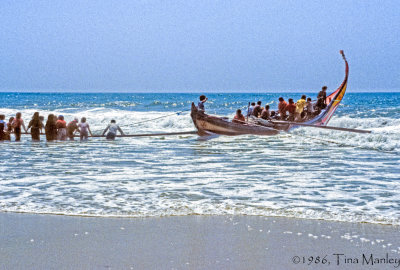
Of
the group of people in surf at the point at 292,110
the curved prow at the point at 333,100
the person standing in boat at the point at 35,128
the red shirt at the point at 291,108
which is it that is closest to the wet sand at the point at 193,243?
the person standing in boat at the point at 35,128

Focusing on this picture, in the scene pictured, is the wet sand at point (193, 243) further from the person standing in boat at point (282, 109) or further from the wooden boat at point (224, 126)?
the person standing in boat at point (282, 109)

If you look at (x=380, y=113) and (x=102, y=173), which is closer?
(x=102, y=173)

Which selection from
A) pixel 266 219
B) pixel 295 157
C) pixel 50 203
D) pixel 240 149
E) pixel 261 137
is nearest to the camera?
pixel 266 219

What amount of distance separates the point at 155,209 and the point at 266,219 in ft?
5.44

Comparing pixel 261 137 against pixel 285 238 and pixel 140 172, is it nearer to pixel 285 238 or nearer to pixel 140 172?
pixel 140 172

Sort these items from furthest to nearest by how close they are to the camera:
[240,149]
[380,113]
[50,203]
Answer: [380,113], [240,149], [50,203]

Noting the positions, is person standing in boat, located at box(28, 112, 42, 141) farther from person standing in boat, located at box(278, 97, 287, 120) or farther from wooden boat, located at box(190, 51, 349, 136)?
person standing in boat, located at box(278, 97, 287, 120)

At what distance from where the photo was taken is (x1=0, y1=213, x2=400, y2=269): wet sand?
15.0 feet

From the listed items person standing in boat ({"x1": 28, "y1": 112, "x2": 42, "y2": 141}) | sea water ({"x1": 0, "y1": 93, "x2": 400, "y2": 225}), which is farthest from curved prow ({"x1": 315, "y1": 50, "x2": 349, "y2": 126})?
person standing in boat ({"x1": 28, "y1": 112, "x2": 42, "y2": 141})

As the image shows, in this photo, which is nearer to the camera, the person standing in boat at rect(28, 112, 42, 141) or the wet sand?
the wet sand

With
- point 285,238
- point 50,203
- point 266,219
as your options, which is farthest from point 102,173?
point 285,238

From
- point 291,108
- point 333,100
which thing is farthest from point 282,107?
point 333,100

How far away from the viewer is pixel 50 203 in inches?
290

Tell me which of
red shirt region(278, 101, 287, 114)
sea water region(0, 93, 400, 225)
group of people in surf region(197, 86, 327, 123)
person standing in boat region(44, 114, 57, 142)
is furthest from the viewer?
red shirt region(278, 101, 287, 114)
